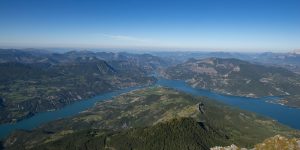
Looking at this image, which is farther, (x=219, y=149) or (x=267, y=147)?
(x=219, y=149)

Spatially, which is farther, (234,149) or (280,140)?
(234,149)

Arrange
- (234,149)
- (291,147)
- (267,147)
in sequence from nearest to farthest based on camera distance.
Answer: (291,147) → (267,147) → (234,149)

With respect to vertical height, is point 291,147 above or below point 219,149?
above

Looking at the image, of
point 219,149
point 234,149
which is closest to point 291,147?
point 234,149

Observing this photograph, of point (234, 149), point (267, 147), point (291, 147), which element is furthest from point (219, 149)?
point (291, 147)

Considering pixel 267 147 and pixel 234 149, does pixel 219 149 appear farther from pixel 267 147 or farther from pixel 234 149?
pixel 267 147

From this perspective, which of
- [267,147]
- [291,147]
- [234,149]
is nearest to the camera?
[291,147]

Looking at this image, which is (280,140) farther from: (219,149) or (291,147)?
(219,149)

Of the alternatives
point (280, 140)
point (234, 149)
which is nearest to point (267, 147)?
point (280, 140)
